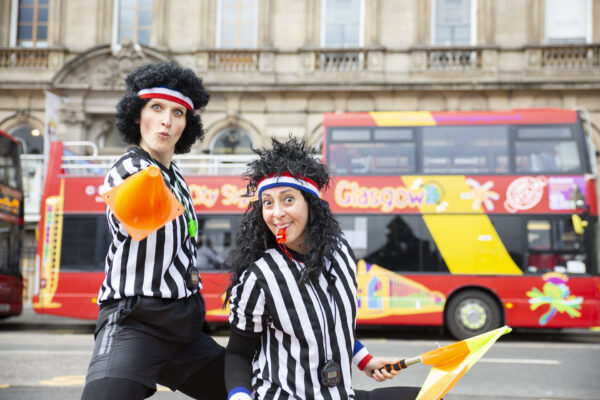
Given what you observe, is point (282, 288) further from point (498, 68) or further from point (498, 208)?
point (498, 68)

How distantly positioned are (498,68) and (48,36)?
14.3 meters

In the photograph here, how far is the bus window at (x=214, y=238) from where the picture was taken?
11734mm

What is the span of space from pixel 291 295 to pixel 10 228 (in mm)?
12300

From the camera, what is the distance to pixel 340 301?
2443 mm

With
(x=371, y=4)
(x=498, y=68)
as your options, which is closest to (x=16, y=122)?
(x=371, y=4)

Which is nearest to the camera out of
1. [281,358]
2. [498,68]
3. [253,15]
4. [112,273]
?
[281,358]

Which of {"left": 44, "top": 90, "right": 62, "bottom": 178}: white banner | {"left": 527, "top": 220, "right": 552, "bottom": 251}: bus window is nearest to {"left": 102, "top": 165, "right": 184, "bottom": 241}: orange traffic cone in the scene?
{"left": 527, "top": 220, "right": 552, "bottom": 251}: bus window

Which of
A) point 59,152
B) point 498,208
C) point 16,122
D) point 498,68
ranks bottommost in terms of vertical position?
point 498,208

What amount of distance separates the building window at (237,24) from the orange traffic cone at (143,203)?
1819 centimetres

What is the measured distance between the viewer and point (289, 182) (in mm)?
2428

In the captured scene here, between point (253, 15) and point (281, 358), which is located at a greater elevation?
point (253, 15)

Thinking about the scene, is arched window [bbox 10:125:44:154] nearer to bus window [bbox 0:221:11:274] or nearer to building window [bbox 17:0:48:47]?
building window [bbox 17:0:48:47]

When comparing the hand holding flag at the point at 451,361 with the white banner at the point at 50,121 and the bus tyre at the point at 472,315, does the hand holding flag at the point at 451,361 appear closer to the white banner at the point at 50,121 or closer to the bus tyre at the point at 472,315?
the bus tyre at the point at 472,315

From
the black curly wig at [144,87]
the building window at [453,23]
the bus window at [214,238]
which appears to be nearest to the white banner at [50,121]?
the bus window at [214,238]
